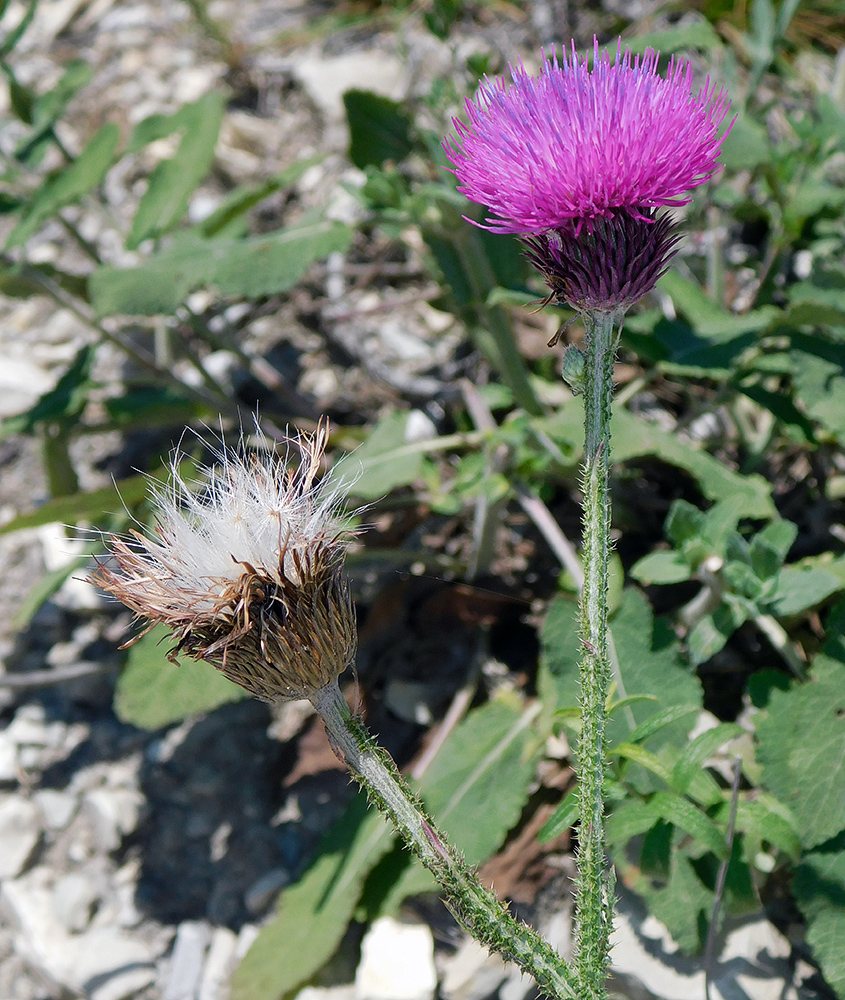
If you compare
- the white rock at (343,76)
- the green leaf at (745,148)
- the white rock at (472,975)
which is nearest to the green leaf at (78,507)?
the white rock at (472,975)

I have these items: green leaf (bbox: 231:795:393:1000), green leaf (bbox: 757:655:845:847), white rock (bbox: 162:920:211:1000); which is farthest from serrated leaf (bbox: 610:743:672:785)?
white rock (bbox: 162:920:211:1000)

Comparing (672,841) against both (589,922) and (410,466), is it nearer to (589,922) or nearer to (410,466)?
(589,922)

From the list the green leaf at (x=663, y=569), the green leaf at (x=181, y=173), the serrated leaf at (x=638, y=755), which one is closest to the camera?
the serrated leaf at (x=638, y=755)

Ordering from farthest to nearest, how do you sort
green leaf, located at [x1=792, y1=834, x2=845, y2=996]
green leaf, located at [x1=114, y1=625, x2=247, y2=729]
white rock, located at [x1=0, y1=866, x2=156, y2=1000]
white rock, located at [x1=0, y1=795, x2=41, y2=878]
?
white rock, located at [x1=0, y1=795, x2=41, y2=878], white rock, located at [x1=0, y1=866, x2=156, y2=1000], green leaf, located at [x1=114, y1=625, x2=247, y2=729], green leaf, located at [x1=792, y1=834, x2=845, y2=996]

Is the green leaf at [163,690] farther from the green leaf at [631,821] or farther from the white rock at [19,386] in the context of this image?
the white rock at [19,386]

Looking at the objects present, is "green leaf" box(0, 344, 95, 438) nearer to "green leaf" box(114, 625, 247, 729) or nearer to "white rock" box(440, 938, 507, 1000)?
"green leaf" box(114, 625, 247, 729)

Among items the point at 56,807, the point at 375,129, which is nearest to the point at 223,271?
the point at 375,129
